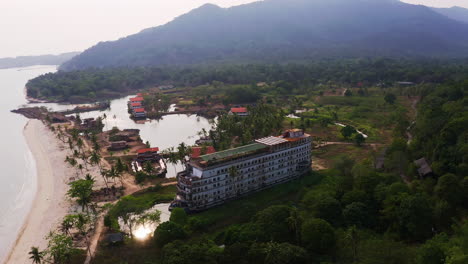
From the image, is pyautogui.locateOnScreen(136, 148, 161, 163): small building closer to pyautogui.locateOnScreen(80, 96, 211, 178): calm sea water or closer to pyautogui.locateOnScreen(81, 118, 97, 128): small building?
pyautogui.locateOnScreen(80, 96, 211, 178): calm sea water

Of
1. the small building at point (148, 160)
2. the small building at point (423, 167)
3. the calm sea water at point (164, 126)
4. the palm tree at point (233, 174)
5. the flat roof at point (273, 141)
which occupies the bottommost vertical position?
the calm sea water at point (164, 126)

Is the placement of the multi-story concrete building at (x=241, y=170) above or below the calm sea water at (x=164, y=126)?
above

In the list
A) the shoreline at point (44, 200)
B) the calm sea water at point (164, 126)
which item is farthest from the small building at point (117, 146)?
the shoreline at point (44, 200)

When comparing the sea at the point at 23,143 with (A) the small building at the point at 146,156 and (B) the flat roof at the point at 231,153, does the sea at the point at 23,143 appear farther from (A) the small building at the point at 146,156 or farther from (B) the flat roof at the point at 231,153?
(B) the flat roof at the point at 231,153

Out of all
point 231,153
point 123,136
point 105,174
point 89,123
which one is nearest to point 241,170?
point 231,153

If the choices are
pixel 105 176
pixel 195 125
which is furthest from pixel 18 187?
pixel 195 125

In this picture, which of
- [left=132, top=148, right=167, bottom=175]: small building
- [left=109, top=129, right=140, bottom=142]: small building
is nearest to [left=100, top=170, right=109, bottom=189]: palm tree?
[left=132, top=148, right=167, bottom=175]: small building
